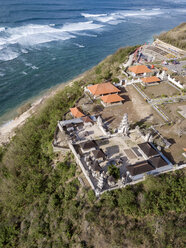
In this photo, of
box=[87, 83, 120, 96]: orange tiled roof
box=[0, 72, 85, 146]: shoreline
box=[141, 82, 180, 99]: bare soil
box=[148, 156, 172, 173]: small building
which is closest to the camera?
box=[148, 156, 172, 173]: small building

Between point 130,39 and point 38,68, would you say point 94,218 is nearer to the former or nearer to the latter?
point 38,68

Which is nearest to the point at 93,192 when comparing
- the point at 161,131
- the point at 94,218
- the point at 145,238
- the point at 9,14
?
the point at 94,218

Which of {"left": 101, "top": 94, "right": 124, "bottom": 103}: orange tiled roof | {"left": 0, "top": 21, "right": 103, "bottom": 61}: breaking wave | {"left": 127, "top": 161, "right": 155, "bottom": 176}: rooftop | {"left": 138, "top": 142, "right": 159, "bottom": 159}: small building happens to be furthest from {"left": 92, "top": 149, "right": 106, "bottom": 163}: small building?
{"left": 0, "top": 21, "right": 103, "bottom": 61}: breaking wave

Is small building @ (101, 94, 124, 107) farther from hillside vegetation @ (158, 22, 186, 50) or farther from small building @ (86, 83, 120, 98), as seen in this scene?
hillside vegetation @ (158, 22, 186, 50)

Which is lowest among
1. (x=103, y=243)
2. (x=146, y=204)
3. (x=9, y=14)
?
(x=103, y=243)

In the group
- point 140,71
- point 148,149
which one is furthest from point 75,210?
point 140,71
